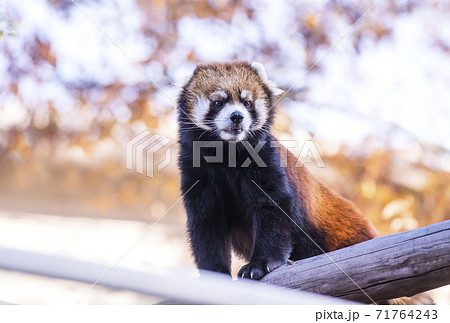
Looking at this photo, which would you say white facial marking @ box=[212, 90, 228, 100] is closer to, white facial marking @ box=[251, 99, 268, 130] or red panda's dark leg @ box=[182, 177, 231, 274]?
white facial marking @ box=[251, 99, 268, 130]

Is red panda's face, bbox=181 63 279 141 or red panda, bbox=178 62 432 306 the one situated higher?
red panda's face, bbox=181 63 279 141

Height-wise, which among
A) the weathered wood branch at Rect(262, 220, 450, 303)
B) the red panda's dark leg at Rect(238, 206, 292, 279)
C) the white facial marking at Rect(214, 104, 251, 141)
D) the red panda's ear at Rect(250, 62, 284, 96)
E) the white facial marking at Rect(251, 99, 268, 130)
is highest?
the red panda's ear at Rect(250, 62, 284, 96)

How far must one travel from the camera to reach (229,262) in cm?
236

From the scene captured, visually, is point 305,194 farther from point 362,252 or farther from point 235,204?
point 362,252

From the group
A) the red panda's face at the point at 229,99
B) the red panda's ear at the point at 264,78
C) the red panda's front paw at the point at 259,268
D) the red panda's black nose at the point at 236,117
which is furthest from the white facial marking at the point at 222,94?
the red panda's front paw at the point at 259,268

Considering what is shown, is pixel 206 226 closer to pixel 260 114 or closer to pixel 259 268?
pixel 259 268

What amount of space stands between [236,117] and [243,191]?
357 millimetres

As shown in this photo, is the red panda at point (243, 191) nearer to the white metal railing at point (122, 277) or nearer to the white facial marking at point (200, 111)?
the white facial marking at point (200, 111)

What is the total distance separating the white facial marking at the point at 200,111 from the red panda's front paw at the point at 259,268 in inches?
28.8

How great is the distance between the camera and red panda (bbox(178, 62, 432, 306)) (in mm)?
2244

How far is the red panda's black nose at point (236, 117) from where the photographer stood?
230 cm

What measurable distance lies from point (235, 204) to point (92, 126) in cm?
216

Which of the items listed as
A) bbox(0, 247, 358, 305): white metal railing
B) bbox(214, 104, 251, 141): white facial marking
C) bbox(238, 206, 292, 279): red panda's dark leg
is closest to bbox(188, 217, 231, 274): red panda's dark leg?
bbox(238, 206, 292, 279): red panda's dark leg

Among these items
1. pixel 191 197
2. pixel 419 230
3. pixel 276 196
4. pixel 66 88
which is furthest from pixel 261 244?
pixel 66 88
